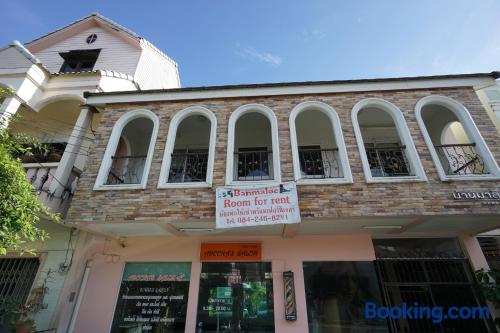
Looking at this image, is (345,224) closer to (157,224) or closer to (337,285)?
(337,285)

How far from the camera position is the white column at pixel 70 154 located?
7.24m

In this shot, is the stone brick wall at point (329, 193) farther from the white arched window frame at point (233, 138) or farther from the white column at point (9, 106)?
the white column at point (9, 106)

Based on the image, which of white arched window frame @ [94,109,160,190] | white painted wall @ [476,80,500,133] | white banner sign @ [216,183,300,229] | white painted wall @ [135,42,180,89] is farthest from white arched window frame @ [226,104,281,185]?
white painted wall @ [476,80,500,133]

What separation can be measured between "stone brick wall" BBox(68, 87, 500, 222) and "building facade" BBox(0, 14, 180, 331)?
1.29 metres

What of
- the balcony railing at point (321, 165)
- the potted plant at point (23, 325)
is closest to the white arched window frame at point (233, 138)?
the balcony railing at point (321, 165)

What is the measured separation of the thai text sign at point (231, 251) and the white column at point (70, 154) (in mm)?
4431

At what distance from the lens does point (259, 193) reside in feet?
20.5

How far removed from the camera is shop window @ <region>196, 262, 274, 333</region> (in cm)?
683

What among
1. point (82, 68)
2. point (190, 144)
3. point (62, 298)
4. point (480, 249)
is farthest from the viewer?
point (82, 68)

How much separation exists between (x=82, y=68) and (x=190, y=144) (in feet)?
22.1

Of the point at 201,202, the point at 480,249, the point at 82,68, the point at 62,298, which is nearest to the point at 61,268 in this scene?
the point at 62,298

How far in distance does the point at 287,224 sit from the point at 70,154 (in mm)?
6788

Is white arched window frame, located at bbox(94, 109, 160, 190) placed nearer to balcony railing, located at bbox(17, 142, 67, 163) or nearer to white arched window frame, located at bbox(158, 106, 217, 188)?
white arched window frame, located at bbox(158, 106, 217, 188)

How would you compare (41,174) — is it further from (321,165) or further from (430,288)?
(430,288)
